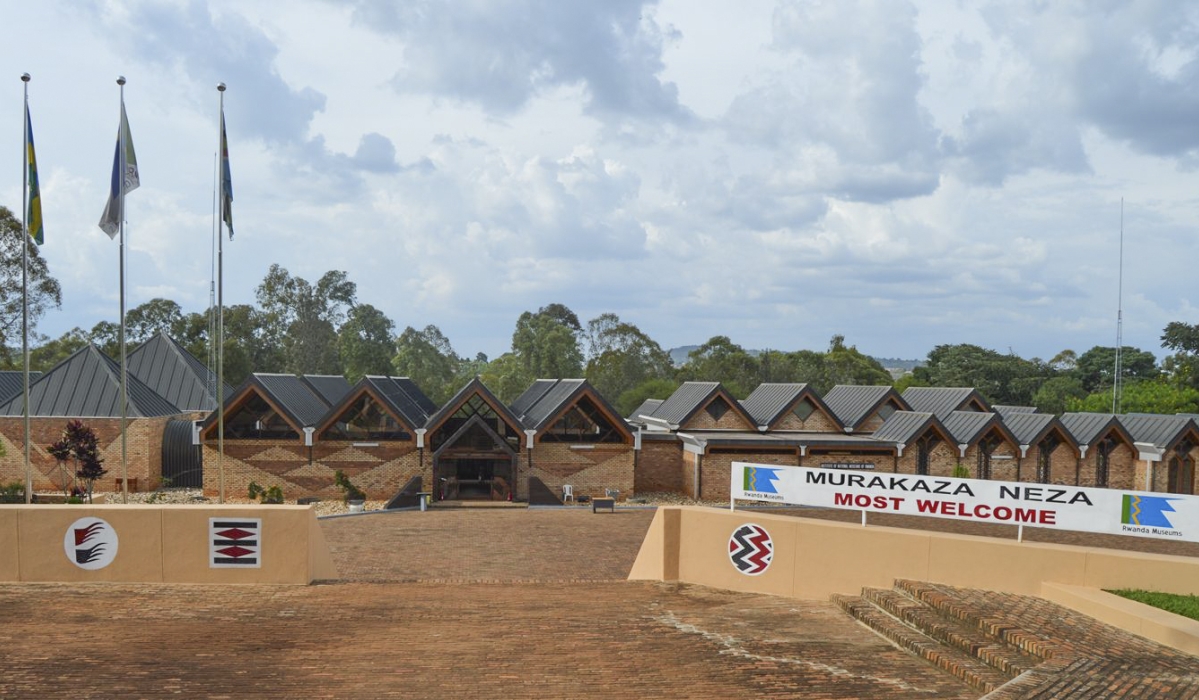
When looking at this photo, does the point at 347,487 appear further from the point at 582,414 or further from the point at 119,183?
the point at 119,183

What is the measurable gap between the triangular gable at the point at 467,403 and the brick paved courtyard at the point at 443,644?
18070 millimetres

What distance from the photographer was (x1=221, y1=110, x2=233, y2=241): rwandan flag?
25.7m

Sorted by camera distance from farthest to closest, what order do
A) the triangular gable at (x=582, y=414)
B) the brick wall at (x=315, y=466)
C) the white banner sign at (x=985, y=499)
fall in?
the triangular gable at (x=582, y=414)
the brick wall at (x=315, y=466)
the white banner sign at (x=985, y=499)

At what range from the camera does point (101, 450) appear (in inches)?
1419

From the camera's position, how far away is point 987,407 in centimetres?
4619

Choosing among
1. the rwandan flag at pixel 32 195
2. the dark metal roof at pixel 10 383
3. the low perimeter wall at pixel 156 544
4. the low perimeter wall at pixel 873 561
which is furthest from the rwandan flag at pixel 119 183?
the dark metal roof at pixel 10 383

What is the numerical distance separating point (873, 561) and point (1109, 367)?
285 feet

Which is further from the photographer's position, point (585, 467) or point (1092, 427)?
point (1092, 427)

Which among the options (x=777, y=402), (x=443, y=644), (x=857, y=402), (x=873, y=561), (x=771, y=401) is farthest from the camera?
(x=857, y=402)

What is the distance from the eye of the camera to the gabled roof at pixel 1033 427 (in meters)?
38.5

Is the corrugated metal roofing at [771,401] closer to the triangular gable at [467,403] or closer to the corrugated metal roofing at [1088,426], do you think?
the corrugated metal roofing at [1088,426]

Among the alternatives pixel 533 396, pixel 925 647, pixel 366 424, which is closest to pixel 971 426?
pixel 533 396

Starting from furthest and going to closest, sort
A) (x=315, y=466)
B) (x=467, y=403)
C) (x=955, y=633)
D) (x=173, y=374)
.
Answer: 1. (x=173, y=374)
2. (x=467, y=403)
3. (x=315, y=466)
4. (x=955, y=633)

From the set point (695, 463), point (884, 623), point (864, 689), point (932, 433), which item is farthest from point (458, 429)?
point (864, 689)
